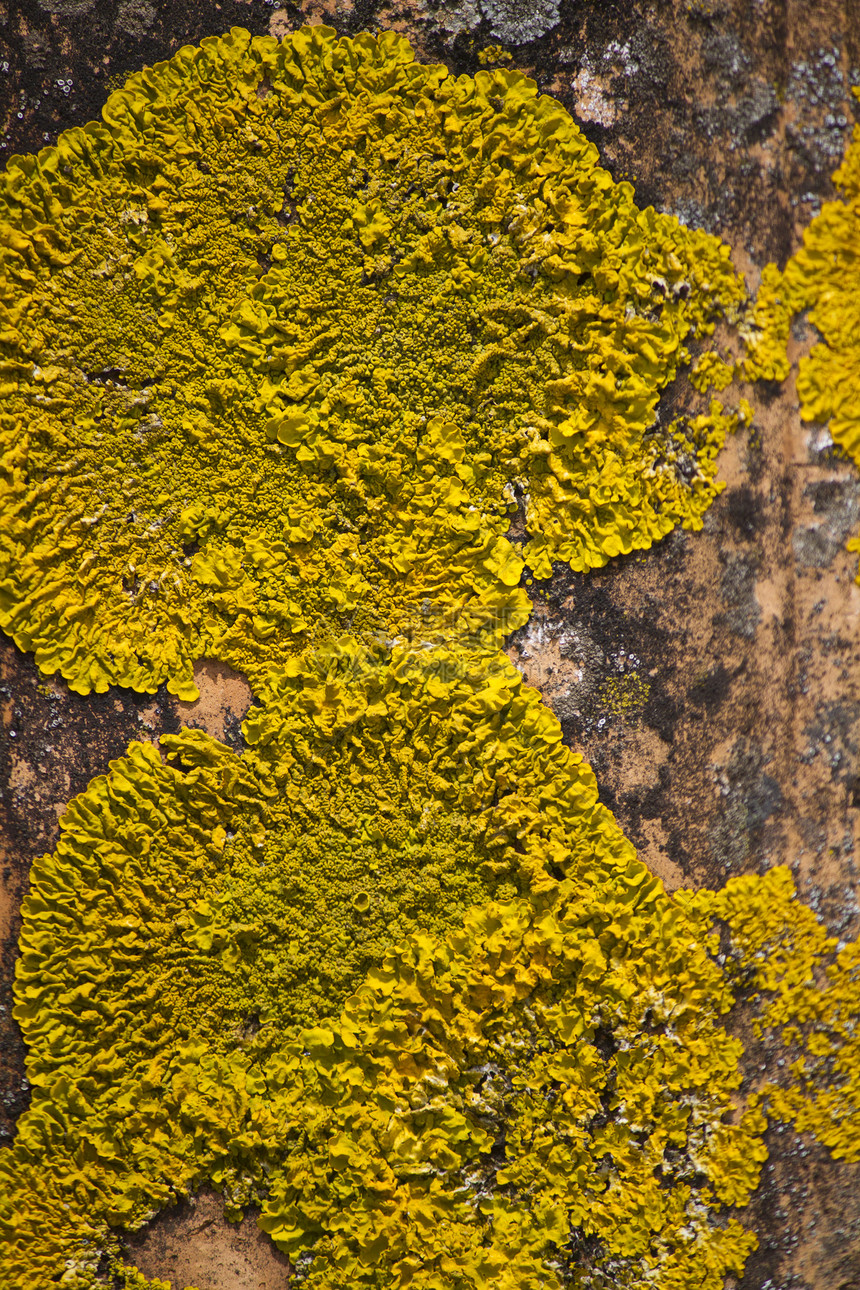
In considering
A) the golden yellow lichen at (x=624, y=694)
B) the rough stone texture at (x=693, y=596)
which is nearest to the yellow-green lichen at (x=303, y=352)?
the rough stone texture at (x=693, y=596)

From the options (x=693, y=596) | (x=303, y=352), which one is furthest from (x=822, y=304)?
(x=303, y=352)

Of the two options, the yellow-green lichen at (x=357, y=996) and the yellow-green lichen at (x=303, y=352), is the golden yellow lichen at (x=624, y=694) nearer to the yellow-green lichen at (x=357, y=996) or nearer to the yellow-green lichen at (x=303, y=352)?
the yellow-green lichen at (x=357, y=996)

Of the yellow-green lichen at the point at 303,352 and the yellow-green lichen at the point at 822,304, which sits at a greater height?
the yellow-green lichen at the point at 822,304

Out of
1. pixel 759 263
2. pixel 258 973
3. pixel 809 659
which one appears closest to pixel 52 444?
pixel 258 973

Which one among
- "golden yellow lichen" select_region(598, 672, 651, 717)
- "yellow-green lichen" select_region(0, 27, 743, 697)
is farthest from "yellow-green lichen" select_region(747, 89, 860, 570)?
"golden yellow lichen" select_region(598, 672, 651, 717)

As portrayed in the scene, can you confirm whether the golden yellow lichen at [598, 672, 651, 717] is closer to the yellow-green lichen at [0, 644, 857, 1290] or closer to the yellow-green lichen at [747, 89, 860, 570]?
the yellow-green lichen at [0, 644, 857, 1290]

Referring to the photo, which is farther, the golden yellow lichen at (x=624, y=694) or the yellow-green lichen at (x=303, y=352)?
the golden yellow lichen at (x=624, y=694)

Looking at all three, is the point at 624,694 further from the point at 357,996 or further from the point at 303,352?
the point at 303,352

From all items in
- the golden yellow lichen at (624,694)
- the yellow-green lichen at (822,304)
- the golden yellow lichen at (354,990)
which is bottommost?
the golden yellow lichen at (354,990)
